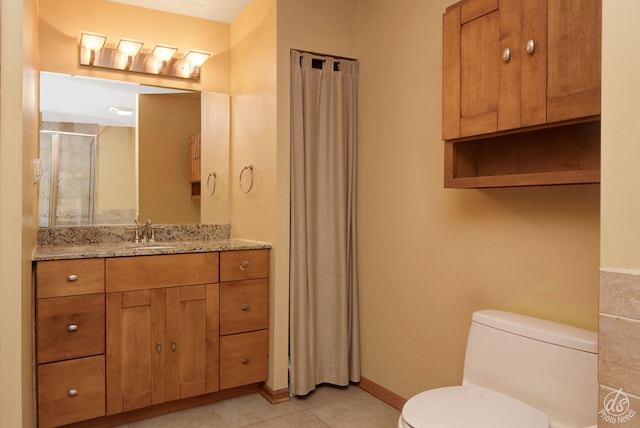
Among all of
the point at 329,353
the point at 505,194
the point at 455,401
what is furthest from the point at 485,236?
the point at 329,353

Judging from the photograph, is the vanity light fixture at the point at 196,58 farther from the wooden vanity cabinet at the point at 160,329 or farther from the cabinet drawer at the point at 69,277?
the cabinet drawer at the point at 69,277

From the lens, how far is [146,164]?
10.1ft

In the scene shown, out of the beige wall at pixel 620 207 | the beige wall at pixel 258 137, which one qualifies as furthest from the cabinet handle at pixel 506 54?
the beige wall at pixel 258 137

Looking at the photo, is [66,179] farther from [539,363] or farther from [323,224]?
[539,363]

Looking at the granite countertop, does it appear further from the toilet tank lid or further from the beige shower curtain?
the toilet tank lid

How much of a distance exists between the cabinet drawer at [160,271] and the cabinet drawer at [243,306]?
13cm

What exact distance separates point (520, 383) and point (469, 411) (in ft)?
0.86

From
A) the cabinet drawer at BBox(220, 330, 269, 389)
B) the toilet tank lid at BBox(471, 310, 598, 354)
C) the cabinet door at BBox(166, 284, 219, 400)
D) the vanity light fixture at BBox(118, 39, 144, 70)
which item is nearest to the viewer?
the toilet tank lid at BBox(471, 310, 598, 354)

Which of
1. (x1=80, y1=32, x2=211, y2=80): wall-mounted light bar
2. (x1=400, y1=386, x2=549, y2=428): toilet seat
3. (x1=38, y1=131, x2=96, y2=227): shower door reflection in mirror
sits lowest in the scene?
(x1=400, y1=386, x2=549, y2=428): toilet seat

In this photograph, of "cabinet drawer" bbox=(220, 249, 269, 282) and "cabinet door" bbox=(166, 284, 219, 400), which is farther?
"cabinet drawer" bbox=(220, 249, 269, 282)

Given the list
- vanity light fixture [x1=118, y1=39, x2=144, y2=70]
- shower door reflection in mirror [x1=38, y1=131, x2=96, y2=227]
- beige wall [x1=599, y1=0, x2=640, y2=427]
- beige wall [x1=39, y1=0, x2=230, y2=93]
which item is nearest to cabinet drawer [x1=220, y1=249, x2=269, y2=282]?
shower door reflection in mirror [x1=38, y1=131, x2=96, y2=227]

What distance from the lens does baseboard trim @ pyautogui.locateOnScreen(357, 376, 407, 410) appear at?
2586 mm

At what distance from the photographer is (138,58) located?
3.04 m

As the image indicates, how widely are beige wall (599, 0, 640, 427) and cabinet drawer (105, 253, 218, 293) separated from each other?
1975 mm
